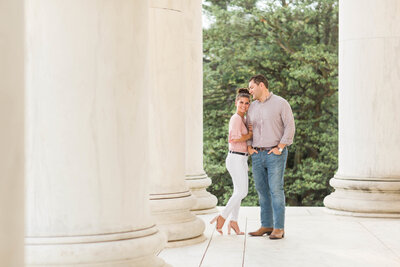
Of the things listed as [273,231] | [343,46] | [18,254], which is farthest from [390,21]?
[18,254]

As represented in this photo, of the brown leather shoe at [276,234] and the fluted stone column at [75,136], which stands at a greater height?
the fluted stone column at [75,136]

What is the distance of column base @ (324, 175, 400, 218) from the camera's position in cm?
11250

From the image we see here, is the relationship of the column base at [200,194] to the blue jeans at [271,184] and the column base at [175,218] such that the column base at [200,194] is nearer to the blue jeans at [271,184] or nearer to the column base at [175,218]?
the blue jeans at [271,184]

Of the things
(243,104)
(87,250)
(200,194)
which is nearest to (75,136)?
(87,250)

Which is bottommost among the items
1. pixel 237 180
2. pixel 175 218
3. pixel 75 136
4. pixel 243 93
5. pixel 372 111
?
pixel 175 218

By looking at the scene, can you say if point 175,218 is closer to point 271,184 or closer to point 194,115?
point 271,184

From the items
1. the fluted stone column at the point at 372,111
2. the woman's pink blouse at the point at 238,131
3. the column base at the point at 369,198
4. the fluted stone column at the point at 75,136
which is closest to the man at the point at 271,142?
the woman's pink blouse at the point at 238,131

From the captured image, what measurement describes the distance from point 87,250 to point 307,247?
140 ft

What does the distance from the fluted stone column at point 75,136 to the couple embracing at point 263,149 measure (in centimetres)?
4280

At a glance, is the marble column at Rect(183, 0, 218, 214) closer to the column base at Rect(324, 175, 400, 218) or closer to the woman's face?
the column base at Rect(324, 175, 400, 218)

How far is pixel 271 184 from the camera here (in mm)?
91250

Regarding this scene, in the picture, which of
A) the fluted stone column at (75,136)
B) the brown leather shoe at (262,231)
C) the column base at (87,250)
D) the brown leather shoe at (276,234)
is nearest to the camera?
the column base at (87,250)

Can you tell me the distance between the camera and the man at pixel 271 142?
91.0 meters

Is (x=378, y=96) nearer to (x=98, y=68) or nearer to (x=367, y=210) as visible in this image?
(x=367, y=210)
